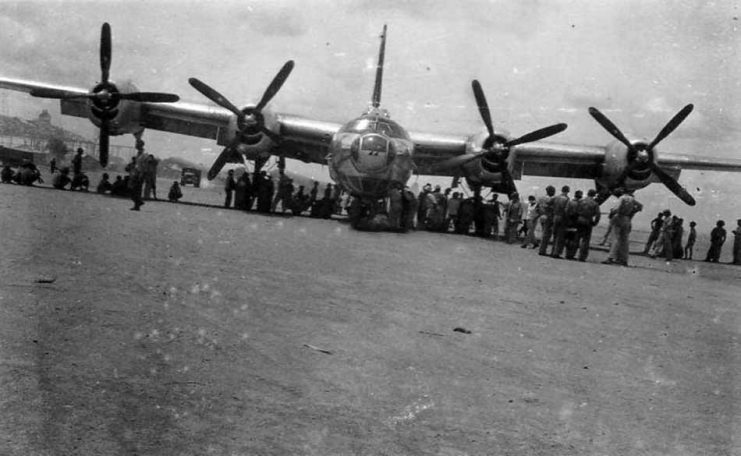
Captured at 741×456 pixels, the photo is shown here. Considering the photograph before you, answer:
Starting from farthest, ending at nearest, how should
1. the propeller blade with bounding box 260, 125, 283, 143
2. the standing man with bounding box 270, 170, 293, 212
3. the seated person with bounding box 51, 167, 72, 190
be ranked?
the standing man with bounding box 270, 170, 293, 212 → the seated person with bounding box 51, 167, 72, 190 → the propeller blade with bounding box 260, 125, 283, 143

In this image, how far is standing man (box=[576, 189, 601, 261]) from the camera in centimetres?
1440

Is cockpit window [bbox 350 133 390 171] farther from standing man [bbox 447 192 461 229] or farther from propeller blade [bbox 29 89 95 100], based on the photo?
propeller blade [bbox 29 89 95 100]

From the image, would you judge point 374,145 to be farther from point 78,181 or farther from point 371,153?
point 78,181

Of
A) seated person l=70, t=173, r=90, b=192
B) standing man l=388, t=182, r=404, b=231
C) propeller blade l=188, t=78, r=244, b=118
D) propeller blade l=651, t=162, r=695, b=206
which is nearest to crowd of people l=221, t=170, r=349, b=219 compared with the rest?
propeller blade l=188, t=78, r=244, b=118

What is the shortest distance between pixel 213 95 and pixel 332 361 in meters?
17.3

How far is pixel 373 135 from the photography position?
16.5 metres

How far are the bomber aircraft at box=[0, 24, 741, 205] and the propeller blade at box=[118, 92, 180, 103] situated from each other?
0.03 meters

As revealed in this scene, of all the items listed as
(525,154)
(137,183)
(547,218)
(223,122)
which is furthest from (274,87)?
(547,218)

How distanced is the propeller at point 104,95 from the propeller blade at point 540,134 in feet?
39.7

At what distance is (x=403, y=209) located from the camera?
19.8 meters

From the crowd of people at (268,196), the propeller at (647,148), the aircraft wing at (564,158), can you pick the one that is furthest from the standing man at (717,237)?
the crowd of people at (268,196)

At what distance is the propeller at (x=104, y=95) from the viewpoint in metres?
19.9

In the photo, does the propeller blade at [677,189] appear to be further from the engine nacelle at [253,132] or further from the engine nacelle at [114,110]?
the engine nacelle at [114,110]

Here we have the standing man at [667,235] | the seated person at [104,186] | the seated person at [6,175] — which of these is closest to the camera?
the standing man at [667,235]
